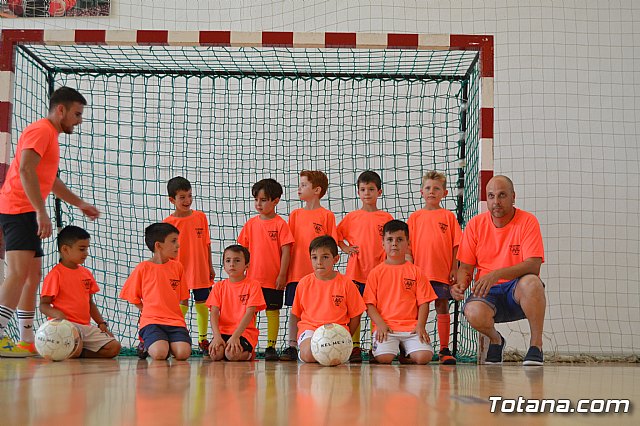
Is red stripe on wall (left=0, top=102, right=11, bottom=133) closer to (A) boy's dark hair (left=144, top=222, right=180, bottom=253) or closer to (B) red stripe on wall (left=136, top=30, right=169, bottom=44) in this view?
(B) red stripe on wall (left=136, top=30, right=169, bottom=44)

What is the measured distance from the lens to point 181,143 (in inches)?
303

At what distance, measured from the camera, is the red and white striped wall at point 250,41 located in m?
5.34

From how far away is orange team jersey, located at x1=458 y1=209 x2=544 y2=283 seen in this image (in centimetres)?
461

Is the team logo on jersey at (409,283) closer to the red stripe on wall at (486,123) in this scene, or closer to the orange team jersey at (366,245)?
the orange team jersey at (366,245)

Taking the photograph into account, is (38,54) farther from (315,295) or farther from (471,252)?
(471,252)

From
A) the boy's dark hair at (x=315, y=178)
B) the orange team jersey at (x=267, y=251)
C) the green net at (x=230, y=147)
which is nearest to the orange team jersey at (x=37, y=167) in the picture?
the orange team jersey at (x=267, y=251)

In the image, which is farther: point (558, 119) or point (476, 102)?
point (558, 119)

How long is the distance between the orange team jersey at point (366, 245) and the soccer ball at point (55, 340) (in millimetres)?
2031

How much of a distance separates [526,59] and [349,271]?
3681mm

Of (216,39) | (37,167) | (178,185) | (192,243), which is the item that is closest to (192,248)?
(192,243)

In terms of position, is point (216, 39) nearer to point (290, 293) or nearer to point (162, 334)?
point (290, 293)

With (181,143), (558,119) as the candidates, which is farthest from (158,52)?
(558,119)

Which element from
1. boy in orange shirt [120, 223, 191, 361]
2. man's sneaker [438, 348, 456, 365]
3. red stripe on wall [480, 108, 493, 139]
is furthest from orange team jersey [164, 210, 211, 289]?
red stripe on wall [480, 108, 493, 139]

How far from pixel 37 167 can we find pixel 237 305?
162cm
